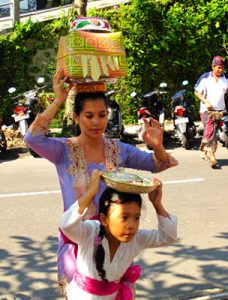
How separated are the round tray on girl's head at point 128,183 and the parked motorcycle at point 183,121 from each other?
7.35 m

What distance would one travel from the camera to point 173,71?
12523 millimetres

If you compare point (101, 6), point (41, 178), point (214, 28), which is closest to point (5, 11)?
point (101, 6)

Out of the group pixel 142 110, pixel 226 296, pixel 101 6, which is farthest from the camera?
pixel 101 6

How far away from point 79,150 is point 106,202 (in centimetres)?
49

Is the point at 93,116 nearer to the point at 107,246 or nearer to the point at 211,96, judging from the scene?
the point at 107,246

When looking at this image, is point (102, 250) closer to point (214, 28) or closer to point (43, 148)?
point (43, 148)

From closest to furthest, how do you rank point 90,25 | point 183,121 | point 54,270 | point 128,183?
point 128,183
point 90,25
point 54,270
point 183,121

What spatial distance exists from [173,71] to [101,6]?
8.77 feet

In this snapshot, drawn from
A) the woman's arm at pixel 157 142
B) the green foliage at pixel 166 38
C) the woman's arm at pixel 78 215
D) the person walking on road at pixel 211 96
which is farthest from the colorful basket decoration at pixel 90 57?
the green foliage at pixel 166 38

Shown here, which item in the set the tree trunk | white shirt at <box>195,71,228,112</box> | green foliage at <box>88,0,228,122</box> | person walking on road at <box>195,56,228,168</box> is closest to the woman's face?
person walking on road at <box>195,56,228,168</box>

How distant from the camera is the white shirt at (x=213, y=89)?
8.27 m

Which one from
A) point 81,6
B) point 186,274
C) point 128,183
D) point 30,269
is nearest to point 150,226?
point 186,274

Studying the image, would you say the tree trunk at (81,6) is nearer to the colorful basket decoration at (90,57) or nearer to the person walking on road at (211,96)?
the person walking on road at (211,96)

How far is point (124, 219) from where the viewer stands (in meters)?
2.43
